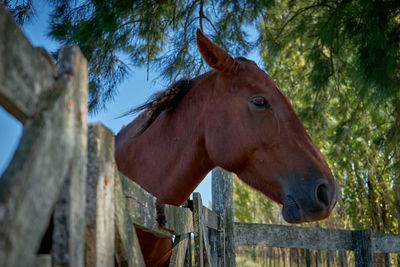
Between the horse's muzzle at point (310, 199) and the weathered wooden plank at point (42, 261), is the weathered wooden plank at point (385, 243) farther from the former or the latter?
the weathered wooden plank at point (42, 261)

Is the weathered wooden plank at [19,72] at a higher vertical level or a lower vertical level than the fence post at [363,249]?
higher

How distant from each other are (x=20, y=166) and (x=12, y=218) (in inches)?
3.1

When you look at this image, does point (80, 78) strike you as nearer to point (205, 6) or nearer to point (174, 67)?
point (174, 67)

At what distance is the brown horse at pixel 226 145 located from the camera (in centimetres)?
187

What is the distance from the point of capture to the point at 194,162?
2.10m

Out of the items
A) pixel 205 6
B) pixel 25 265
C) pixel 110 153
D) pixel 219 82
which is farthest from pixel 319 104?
pixel 25 265

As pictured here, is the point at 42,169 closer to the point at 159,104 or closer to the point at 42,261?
the point at 42,261

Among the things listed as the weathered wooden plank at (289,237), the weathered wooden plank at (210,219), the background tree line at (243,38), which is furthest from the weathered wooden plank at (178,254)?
the background tree line at (243,38)

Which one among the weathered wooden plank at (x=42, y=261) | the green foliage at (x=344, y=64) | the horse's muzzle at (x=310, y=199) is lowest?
the weathered wooden plank at (x=42, y=261)

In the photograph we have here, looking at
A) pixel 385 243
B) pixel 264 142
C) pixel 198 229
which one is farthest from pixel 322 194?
pixel 385 243

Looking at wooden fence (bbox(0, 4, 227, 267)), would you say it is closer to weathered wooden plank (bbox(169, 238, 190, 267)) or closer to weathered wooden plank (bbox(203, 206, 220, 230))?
weathered wooden plank (bbox(169, 238, 190, 267))

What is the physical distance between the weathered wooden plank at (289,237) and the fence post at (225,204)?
33cm

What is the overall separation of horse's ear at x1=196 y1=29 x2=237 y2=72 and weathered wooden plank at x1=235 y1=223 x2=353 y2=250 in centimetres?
197

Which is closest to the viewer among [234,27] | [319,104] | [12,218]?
[12,218]
